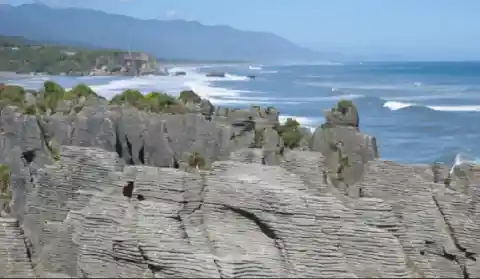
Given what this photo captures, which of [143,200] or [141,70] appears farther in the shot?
Answer: [141,70]

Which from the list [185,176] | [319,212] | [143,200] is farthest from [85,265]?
[319,212]

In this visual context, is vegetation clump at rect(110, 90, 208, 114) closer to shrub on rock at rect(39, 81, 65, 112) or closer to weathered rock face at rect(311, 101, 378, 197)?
shrub on rock at rect(39, 81, 65, 112)

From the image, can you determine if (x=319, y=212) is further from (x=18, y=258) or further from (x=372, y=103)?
(x=372, y=103)

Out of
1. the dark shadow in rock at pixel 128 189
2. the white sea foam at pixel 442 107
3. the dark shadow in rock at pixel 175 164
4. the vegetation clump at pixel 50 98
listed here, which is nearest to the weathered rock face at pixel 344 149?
the dark shadow in rock at pixel 128 189

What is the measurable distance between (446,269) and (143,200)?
105 inches

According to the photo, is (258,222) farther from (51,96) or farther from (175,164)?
(51,96)

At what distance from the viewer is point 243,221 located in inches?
226

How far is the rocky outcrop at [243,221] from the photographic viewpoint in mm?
5445

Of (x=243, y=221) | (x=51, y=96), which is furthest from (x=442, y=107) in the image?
(x=243, y=221)

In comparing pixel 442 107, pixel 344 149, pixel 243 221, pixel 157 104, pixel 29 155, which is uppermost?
pixel 243 221

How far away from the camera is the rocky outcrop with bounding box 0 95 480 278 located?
17.9 ft

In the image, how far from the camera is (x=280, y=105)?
48469 millimetres

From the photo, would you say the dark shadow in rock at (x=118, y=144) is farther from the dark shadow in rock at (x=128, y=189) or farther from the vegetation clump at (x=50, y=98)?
the dark shadow in rock at (x=128, y=189)

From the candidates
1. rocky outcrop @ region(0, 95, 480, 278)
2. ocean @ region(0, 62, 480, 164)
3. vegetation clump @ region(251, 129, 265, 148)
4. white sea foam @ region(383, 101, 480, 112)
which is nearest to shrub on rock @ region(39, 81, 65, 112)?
vegetation clump @ region(251, 129, 265, 148)
